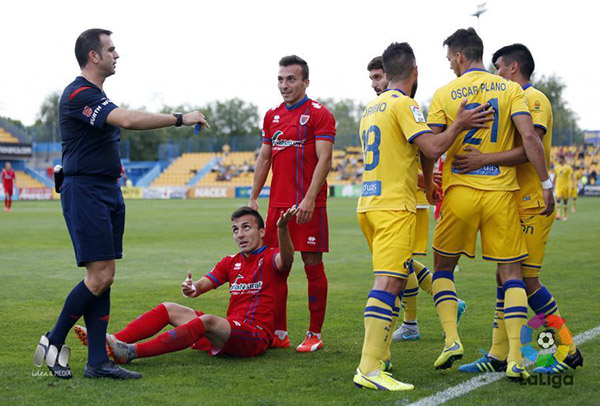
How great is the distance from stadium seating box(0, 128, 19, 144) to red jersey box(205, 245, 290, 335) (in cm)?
5679

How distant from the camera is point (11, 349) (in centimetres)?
592

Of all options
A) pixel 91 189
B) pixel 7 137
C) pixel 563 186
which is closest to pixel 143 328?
pixel 91 189

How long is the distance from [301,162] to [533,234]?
2.09 meters

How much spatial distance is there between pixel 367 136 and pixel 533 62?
151 cm

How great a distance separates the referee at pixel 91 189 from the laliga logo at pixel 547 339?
9.15 ft

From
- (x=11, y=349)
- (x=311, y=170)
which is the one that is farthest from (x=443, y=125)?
(x=11, y=349)

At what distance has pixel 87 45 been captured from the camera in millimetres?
5199

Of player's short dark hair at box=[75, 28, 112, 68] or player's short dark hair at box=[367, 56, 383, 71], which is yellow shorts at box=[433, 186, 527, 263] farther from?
player's short dark hair at box=[75, 28, 112, 68]

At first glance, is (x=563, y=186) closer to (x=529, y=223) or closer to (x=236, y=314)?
(x=529, y=223)

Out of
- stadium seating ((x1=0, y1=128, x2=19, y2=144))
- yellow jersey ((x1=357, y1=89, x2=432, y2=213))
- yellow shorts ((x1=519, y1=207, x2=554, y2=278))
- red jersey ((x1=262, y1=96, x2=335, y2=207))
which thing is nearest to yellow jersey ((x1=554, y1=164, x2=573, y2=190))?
red jersey ((x1=262, y1=96, x2=335, y2=207))

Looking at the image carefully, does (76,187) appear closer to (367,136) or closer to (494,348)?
(367,136)

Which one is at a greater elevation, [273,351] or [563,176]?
[563,176]

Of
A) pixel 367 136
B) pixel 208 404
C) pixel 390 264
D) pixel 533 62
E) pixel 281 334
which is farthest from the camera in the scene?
pixel 281 334

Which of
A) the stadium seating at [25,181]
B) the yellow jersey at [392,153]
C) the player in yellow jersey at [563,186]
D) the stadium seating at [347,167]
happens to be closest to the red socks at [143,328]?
the yellow jersey at [392,153]
